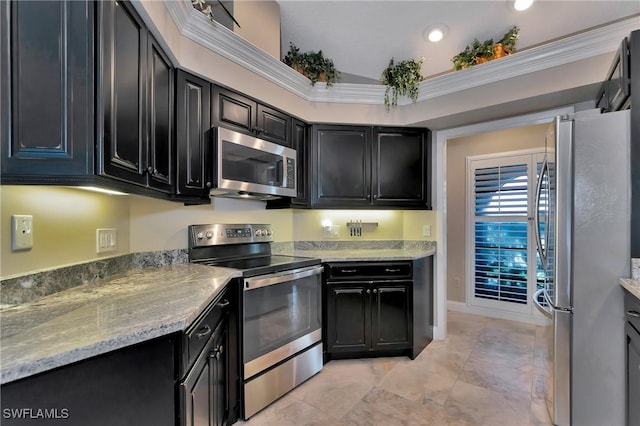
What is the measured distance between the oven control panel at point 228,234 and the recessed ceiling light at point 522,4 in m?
2.66

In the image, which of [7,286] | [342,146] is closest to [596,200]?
[342,146]

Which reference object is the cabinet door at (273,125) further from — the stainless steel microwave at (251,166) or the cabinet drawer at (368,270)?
the cabinet drawer at (368,270)

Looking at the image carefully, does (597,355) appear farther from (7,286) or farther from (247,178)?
(7,286)

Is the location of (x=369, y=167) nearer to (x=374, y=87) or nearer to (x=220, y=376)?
(x=374, y=87)

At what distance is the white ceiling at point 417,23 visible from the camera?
7.45 feet

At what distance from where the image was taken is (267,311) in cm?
194

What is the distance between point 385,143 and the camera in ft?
9.41

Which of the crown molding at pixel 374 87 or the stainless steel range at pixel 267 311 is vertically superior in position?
the crown molding at pixel 374 87

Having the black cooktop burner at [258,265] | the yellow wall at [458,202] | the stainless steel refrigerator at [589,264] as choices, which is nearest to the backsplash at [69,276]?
the black cooktop burner at [258,265]

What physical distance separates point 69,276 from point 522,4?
11.0ft

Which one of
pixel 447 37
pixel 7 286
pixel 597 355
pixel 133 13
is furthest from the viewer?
pixel 447 37

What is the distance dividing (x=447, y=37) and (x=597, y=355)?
2.64 metres

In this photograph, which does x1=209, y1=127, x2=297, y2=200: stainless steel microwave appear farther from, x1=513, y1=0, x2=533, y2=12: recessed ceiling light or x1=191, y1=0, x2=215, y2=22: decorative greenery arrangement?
x1=513, y1=0, x2=533, y2=12: recessed ceiling light

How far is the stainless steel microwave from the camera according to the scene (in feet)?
6.28
